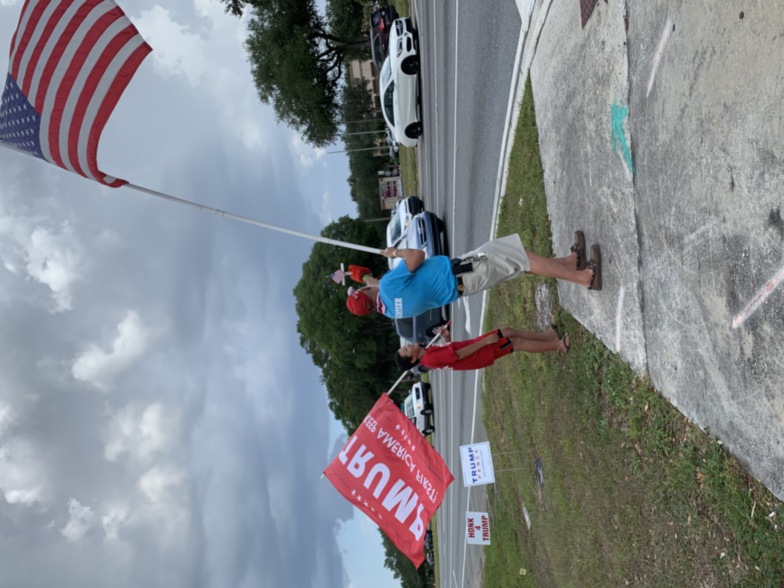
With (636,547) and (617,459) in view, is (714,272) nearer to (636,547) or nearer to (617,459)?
(617,459)

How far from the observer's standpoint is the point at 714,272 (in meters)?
3.85

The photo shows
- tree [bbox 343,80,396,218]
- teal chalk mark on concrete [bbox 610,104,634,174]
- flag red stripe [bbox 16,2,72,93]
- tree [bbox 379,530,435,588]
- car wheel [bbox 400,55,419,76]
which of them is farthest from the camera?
tree [bbox 379,530,435,588]

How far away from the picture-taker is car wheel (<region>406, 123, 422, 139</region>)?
19156mm

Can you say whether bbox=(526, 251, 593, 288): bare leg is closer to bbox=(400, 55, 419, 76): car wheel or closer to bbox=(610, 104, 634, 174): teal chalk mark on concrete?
bbox=(610, 104, 634, 174): teal chalk mark on concrete

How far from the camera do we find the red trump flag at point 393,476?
6.86 m

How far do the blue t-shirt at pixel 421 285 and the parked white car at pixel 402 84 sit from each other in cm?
1283

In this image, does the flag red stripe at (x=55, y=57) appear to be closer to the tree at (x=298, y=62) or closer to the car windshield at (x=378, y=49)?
the car windshield at (x=378, y=49)

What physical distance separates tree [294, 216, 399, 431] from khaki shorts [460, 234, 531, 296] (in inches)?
1300

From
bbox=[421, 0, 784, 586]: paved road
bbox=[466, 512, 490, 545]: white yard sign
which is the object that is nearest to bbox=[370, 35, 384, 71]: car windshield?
bbox=[421, 0, 784, 586]: paved road

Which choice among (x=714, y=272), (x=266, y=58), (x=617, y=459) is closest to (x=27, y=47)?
(x=714, y=272)

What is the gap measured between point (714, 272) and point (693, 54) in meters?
1.45

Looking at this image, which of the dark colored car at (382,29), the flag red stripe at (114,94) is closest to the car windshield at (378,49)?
the dark colored car at (382,29)

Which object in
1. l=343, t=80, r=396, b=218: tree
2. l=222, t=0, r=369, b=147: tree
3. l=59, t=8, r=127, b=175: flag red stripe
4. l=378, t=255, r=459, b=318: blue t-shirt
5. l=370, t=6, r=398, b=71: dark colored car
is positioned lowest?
l=378, t=255, r=459, b=318: blue t-shirt

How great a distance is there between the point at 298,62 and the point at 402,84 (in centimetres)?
1356
